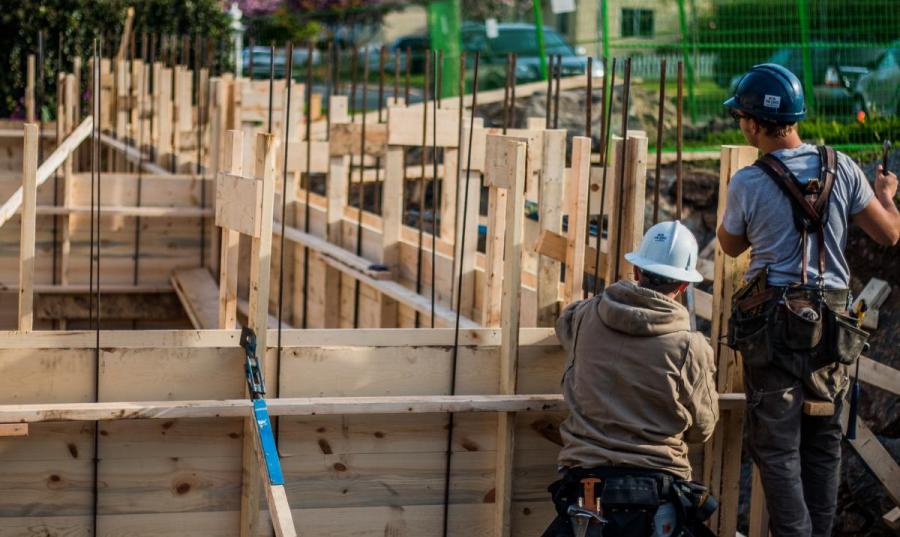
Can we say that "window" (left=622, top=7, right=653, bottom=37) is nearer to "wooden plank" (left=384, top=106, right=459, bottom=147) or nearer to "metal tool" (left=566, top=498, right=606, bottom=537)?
"wooden plank" (left=384, top=106, right=459, bottom=147)

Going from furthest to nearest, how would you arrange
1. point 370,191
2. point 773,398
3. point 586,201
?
Answer: point 370,191 → point 586,201 → point 773,398

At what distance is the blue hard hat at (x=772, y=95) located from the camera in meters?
5.07

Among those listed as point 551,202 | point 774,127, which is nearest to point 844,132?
point 551,202

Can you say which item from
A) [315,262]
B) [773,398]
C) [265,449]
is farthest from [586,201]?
[315,262]

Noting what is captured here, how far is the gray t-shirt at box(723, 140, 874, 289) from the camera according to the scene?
5.11 m

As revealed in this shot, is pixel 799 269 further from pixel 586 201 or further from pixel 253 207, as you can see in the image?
pixel 253 207

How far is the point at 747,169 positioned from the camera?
5.16m

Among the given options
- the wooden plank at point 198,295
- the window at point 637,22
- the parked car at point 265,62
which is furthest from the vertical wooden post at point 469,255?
the parked car at point 265,62

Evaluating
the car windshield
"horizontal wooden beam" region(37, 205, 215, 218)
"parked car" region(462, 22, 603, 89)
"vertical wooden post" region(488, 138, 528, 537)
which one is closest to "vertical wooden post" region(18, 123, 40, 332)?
"vertical wooden post" region(488, 138, 528, 537)

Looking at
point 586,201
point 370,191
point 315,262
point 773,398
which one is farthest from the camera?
point 370,191

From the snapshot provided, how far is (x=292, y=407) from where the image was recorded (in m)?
5.14

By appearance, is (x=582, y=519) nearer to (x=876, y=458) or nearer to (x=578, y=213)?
(x=578, y=213)

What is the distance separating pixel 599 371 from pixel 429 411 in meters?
0.82

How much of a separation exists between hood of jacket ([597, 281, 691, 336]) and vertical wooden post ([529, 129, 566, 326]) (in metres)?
1.46
